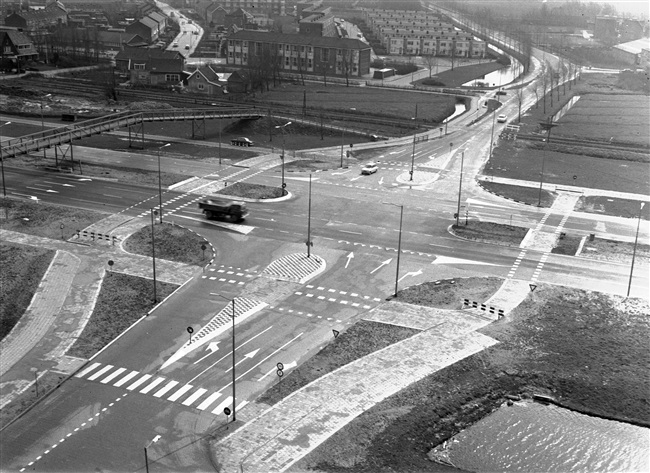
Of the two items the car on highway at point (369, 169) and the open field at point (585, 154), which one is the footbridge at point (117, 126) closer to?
the car on highway at point (369, 169)

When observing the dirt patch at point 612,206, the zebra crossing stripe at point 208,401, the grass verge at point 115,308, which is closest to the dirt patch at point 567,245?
the dirt patch at point 612,206

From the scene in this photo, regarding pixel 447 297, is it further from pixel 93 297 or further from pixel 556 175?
pixel 556 175

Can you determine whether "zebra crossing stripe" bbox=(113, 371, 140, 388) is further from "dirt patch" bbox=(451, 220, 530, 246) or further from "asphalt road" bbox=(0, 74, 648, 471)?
"dirt patch" bbox=(451, 220, 530, 246)

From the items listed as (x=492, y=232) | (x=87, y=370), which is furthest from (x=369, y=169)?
(x=87, y=370)

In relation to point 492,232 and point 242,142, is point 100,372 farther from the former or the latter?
point 242,142

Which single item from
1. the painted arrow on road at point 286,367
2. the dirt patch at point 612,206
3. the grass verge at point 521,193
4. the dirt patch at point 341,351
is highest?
the grass verge at point 521,193

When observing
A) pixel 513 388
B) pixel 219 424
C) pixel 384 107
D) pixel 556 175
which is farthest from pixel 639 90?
pixel 219 424
